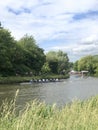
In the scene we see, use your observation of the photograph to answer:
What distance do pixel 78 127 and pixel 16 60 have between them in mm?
102810

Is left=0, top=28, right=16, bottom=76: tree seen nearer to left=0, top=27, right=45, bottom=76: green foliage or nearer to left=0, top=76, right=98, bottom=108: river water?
left=0, top=27, right=45, bottom=76: green foliage

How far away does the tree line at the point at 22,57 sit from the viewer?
97562mm

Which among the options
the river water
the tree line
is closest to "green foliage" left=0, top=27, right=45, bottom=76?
the tree line

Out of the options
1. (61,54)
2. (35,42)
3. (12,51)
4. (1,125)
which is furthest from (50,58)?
(1,125)

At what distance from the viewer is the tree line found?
9756 centimetres

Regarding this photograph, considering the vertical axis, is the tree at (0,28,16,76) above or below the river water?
above

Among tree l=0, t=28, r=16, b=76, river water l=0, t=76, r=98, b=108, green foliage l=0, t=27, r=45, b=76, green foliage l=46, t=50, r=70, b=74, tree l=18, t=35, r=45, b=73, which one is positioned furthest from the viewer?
green foliage l=46, t=50, r=70, b=74

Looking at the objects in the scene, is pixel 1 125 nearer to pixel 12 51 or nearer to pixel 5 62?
pixel 5 62

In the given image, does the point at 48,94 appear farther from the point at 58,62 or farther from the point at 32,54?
the point at 58,62

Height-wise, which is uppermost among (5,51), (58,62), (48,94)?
(5,51)

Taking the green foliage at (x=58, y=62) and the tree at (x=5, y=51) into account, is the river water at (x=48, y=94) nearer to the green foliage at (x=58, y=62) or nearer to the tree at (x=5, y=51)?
the tree at (x=5, y=51)

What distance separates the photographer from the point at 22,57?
4498 inches

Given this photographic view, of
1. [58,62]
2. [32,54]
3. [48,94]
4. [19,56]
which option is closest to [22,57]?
[19,56]

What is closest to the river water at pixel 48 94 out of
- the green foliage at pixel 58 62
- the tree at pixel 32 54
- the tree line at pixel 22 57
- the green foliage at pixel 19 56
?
the green foliage at pixel 19 56
